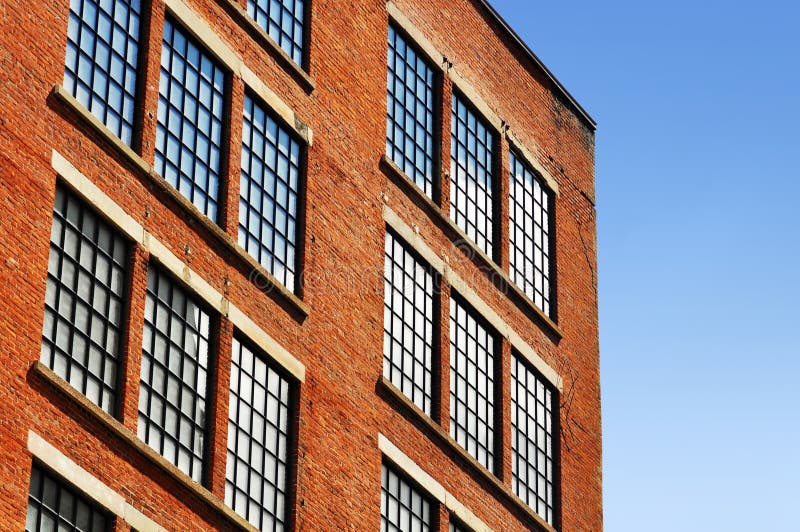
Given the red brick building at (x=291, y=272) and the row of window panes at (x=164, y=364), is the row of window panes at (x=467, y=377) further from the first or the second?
the row of window panes at (x=164, y=364)

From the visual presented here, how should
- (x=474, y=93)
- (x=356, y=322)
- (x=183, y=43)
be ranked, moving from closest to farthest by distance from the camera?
1. (x=183, y=43)
2. (x=356, y=322)
3. (x=474, y=93)

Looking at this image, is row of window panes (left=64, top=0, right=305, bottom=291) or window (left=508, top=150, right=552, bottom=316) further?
window (left=508, top=150, right=552, bottom=316)

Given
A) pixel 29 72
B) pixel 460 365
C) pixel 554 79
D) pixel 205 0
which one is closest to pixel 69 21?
pixel 29 72

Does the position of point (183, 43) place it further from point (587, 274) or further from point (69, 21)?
point (587, 274)

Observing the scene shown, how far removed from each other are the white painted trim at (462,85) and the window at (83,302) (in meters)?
11.8

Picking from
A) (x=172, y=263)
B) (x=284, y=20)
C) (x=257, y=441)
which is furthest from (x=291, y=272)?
(x=284, y=20)

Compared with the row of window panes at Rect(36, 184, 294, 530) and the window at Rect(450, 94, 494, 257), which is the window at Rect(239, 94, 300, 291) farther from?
the window at Rect(450, 94, 494, 257)

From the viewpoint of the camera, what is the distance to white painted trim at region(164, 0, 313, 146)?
33.8m

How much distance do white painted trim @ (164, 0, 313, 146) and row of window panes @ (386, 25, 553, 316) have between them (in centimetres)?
353

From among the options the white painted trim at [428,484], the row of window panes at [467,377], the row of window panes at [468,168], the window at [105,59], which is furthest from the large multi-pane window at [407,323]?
the window at [105,59]

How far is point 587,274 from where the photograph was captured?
45.8 meters

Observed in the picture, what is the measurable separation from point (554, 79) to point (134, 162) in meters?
17.2

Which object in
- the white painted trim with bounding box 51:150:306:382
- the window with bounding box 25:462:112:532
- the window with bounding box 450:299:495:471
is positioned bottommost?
the window with bounding box 25:462:112:532

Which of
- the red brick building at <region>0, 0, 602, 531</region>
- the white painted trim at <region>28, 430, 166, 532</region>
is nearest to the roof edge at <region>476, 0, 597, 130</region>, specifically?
the red brick building at <region>0, 0, 602, 531</region>
